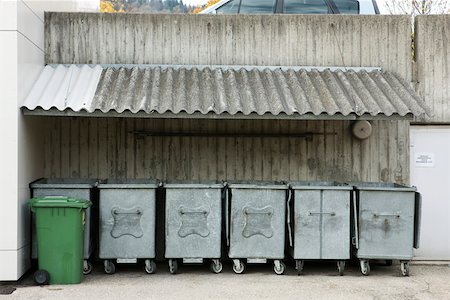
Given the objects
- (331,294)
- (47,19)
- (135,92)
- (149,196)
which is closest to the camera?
(331,294)

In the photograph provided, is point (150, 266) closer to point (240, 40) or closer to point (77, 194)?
point (77, 194)

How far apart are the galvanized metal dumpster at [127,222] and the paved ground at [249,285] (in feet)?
1.21

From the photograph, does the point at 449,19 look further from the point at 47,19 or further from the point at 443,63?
the point at 47,19

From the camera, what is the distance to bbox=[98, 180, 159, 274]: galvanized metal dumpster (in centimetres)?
830

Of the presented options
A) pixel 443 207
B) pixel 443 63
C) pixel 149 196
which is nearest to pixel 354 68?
pixel 443 63

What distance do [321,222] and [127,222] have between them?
2774 mm

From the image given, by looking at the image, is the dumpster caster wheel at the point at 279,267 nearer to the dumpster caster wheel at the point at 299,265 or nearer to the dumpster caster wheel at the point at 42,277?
the dumpster caster wheel at the point at 299,265

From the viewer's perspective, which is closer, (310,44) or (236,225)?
(236,225)

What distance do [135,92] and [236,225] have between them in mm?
2527

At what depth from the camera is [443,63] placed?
33.0 feet

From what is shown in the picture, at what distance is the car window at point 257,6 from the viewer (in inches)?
459

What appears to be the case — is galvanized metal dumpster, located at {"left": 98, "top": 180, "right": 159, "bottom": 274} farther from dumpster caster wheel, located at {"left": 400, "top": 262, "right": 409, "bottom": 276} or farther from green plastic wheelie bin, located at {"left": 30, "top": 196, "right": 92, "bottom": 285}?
dumpster caster wheel, located at {"left": 400, "top": 262, "right": 409, "bottom": 276}

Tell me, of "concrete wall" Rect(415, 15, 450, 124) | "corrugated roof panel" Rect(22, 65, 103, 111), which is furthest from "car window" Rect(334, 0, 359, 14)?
"corrugated roof panel" Rect(22, 65, 103, 111)

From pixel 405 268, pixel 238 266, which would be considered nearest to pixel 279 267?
pixel 238 266
